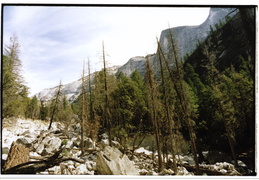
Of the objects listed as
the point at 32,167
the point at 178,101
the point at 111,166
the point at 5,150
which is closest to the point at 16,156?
the point at 5,150

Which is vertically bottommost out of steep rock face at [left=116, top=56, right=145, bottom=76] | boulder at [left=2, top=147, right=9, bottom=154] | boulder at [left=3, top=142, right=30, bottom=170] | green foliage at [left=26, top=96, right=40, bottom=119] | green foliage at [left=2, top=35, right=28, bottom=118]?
boulder at [left=3, top=142, right=30, bottom=170]

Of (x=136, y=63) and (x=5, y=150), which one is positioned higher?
(x=136, y=63)

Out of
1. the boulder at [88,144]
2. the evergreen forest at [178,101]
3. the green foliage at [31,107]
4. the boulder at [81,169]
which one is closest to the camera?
the boulder at [81,169]

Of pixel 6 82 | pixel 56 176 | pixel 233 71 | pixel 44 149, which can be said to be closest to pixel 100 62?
pixel 6 82

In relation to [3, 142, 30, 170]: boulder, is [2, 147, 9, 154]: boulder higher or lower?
higher

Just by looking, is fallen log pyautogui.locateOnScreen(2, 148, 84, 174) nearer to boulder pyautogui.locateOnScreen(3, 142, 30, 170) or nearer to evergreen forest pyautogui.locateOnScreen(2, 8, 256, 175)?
boulder pyautogui.locateOnScreen(3, 142, 30, 170)

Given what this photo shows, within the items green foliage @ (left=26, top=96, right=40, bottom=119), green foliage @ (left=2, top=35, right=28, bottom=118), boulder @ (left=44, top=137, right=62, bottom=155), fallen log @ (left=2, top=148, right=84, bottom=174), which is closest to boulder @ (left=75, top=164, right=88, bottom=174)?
fallen log @ (left=2, top=148, right=84, bottom=174)

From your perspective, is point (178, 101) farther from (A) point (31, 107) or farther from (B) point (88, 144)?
(A) point (31, 107)

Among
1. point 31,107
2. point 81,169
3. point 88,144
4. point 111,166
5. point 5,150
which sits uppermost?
point 31,107

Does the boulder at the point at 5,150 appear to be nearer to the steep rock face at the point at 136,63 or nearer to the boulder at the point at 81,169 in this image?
the boulder at the point at 81,169

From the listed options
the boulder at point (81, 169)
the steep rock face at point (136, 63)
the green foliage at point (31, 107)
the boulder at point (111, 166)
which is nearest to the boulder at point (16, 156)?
the boulder at point (81, 169)

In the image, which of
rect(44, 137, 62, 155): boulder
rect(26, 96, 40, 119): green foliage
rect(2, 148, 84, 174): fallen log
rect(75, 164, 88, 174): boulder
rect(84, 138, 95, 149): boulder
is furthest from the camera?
rect(84, 138, 95, 149): boulder

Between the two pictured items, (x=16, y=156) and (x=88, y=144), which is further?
(x=88, y=144)

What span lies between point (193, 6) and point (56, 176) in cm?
611
